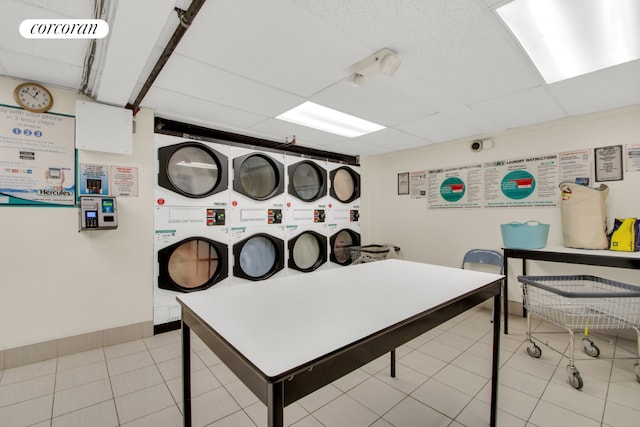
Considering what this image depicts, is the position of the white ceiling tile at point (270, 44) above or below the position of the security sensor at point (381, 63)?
above

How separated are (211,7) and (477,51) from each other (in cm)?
167

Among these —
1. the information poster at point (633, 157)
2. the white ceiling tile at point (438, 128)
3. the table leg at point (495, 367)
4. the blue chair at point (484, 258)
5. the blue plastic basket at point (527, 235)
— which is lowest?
the table leg at point (495, 367)

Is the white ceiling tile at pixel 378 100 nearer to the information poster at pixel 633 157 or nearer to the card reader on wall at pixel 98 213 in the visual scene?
the information poster at pixel 633 157

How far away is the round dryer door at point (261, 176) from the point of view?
3.71 meters

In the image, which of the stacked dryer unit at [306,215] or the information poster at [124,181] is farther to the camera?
the stacked dryer unit at [306,215]

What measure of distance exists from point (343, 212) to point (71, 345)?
368cm

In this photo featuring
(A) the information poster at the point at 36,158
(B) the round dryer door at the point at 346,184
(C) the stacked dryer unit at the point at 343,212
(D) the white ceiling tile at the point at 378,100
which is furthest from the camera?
(B) the round dryer door at the point at 346,184

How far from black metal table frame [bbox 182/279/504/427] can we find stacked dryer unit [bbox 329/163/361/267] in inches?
127

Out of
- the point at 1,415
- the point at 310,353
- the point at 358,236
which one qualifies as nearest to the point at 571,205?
the point at 358,236

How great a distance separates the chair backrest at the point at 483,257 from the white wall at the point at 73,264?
386cm

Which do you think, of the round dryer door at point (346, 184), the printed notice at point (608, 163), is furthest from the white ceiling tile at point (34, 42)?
the printed notice at point (608, 163)

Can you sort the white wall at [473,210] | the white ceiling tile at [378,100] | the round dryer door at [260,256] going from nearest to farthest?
the white ceiling tile at [378,100] → the white wall at [473,210] → the round dryer door at [260,256]

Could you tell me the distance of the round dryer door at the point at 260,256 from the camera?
364 centimetres

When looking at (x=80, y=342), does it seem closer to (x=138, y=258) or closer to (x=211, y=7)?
(x=138, y=258)
